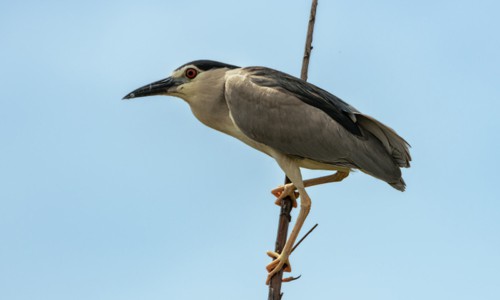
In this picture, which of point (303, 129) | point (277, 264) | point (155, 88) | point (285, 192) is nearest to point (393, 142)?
point (303, 129)

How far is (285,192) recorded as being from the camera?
7094 mm

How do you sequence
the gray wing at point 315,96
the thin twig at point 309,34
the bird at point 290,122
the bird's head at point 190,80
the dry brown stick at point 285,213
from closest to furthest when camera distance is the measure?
the dry brown stick at point 285,213 → the thin twig at point 309,34 → the bird at point 290,122 → the gray wing at point 315,96 → the bird's head at point 190,80

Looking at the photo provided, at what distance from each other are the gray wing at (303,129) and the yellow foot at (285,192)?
39cm

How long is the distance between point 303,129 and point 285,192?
0.61 m

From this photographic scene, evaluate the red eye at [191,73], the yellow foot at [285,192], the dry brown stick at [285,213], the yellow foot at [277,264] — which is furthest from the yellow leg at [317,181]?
the red eye at [191,73]

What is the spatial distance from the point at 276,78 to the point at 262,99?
1.06ft

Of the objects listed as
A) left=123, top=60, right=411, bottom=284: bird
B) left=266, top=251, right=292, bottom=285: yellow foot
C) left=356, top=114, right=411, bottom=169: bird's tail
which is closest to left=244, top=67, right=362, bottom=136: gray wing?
left=123, top=60, right=411, bottom=284: bird

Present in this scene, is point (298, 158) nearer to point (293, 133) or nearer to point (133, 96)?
point (293, 133)

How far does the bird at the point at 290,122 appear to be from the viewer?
680cm

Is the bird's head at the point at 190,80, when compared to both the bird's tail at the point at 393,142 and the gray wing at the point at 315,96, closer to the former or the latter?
the gray wing at the point at 315,96

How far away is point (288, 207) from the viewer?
6773 mm

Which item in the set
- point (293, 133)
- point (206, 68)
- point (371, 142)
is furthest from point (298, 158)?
point (206, 68)

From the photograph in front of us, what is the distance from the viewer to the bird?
22.3 ft

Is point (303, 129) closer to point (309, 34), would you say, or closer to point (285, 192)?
point (285, 192)
